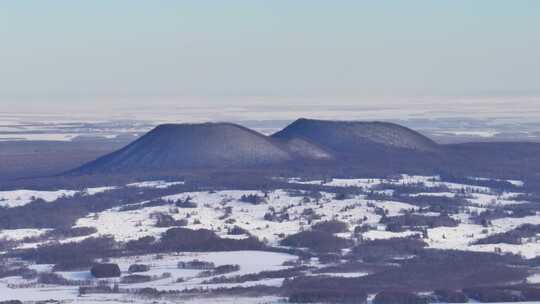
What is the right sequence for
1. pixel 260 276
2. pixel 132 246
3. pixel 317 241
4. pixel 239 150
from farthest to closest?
pixel 239 150 → pixel 317 241 → pixel 132 246 → pixel 260 276

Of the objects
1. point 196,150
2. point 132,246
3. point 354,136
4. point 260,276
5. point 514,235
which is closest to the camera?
point 260,276

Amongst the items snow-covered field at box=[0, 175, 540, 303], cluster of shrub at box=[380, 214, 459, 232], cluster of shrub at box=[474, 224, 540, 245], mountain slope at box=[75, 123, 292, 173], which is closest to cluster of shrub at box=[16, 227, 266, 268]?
snow-covered field at box=[0, 175, 540, 303]

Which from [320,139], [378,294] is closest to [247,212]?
[378,294]

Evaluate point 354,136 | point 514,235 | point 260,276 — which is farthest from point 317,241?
point 354,136

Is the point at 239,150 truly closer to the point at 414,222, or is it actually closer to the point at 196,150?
the point at 196,150

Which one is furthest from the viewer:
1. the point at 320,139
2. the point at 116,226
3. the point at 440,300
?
the point at 320,139

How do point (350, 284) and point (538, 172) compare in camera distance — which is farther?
point (538, 172)

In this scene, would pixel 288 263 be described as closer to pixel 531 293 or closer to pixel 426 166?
pixel 531 293

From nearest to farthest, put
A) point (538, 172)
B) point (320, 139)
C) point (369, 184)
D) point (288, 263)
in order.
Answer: point (288, 263) → point (369, 184) → point (538, 172) → point (320, 139)
